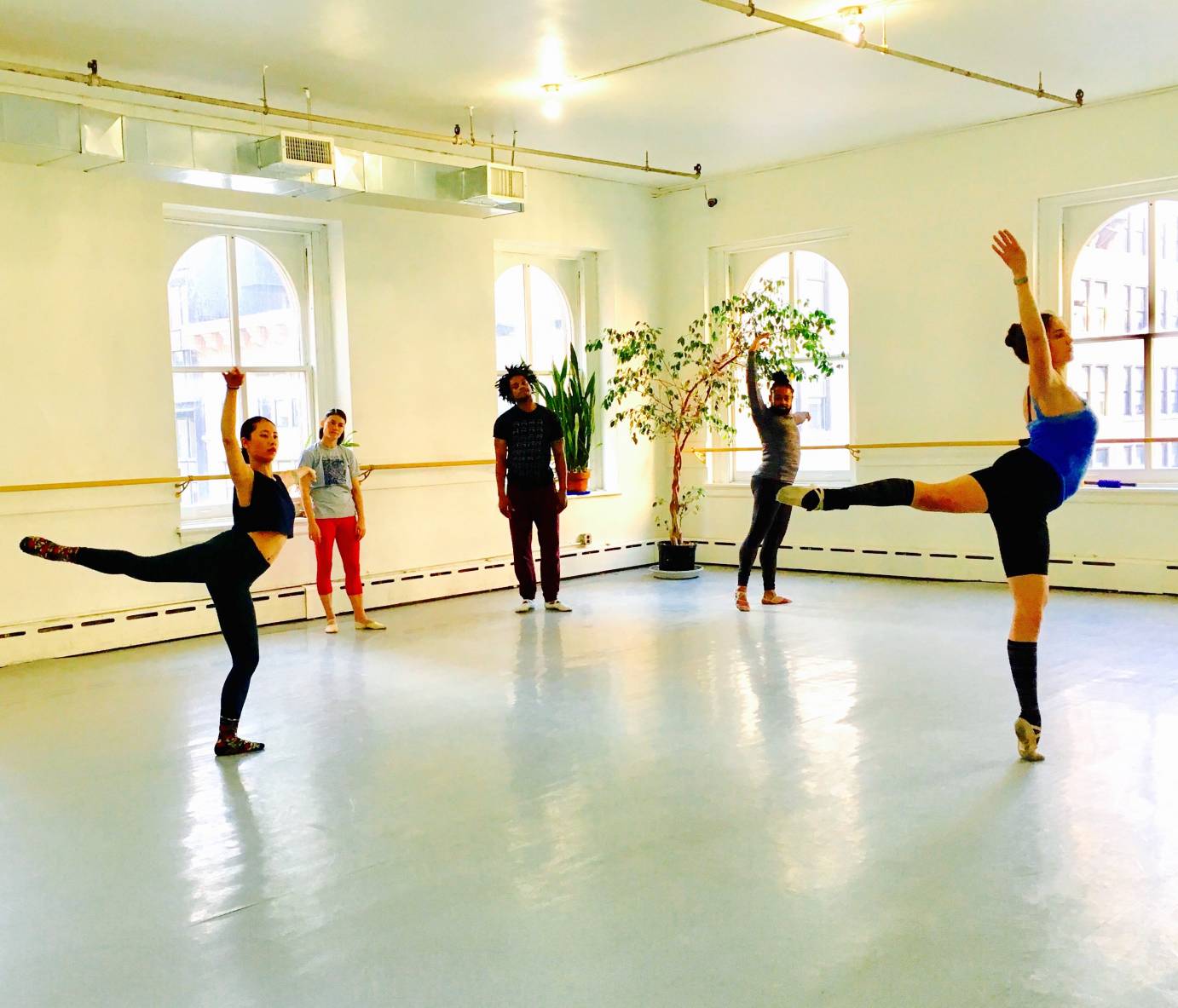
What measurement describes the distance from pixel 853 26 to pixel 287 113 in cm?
311

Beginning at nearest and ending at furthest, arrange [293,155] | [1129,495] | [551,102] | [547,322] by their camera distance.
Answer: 1. [293,155]
2. [551,102]
3. [1129,495]
4. [547,322]

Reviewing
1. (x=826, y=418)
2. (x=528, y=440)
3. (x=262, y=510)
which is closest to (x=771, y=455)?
(x=528, y=440)

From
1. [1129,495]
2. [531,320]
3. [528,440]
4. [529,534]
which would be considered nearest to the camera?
[528,440]

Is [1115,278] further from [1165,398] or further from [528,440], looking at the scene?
[528,440]

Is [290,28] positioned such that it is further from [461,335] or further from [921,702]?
[921,702]

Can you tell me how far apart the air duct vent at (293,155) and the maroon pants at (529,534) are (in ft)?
7.41

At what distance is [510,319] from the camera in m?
8.89

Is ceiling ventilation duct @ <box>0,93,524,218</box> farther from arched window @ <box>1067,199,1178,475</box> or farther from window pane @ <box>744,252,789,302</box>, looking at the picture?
arched window @ <box>1067,199,1178,475</box>

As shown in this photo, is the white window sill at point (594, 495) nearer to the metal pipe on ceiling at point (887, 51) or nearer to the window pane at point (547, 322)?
the window pane at point (547, 322)

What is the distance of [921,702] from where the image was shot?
4750 mm

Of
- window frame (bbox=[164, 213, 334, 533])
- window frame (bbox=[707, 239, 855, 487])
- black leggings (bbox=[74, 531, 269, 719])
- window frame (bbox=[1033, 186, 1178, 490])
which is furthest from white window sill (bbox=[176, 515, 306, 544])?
window frame (bbox=[1033, 186, 1178, 490])

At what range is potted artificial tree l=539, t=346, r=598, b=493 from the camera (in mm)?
8750

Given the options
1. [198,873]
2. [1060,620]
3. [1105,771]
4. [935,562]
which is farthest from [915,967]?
[935,562]

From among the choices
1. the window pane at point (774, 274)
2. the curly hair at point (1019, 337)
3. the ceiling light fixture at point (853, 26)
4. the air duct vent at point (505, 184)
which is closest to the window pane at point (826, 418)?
the window pane at point (774, 274)
